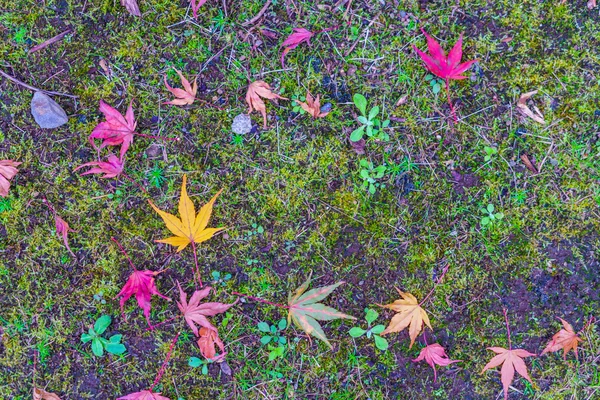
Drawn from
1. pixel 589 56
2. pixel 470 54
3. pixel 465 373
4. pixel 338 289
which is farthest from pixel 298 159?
pixel 589 56

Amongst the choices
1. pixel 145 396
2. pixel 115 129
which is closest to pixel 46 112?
pixel 115 129

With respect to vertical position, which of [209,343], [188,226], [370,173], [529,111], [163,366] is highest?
[529,111]

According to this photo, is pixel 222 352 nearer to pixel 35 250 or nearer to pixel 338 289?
pixel 338 289

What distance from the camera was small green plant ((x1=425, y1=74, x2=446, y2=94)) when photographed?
2.17m

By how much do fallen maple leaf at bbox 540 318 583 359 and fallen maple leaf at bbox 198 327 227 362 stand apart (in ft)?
5.78

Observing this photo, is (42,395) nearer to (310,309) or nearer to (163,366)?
(163,366)

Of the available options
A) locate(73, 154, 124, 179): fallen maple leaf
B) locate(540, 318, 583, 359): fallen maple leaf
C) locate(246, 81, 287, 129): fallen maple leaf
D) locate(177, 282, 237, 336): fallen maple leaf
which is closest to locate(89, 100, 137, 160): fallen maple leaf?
locate(73, 154, 124, 179): fallen maple leaf

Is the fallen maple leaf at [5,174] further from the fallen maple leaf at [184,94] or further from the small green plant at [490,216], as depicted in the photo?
the small green plant at [490,216]

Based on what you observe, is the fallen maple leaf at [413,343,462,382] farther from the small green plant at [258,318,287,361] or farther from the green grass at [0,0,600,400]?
the small green plant at [258,318,287,361]

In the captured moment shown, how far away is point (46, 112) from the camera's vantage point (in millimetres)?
2176

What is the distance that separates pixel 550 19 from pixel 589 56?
0.28 metres

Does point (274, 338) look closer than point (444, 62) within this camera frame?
No

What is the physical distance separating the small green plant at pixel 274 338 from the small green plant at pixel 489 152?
140 centimetres

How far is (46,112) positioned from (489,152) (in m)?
2.37
